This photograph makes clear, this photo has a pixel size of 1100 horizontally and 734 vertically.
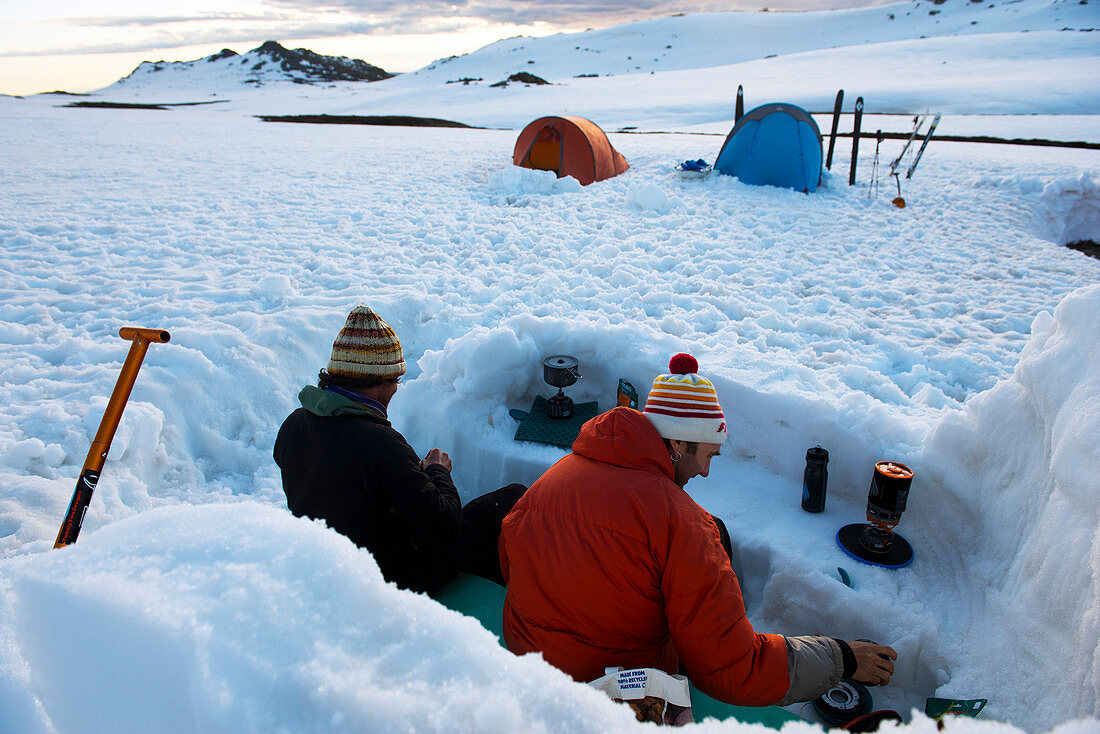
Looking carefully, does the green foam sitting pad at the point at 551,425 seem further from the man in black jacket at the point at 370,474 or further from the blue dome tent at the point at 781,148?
the blue dome tent at the point at 781,148

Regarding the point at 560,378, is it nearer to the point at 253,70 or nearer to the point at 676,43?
the point at 676,43

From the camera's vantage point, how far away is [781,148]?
363 inches

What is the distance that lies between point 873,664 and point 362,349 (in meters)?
2.04

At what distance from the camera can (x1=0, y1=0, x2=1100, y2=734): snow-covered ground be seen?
775mm

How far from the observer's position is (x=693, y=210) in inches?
330

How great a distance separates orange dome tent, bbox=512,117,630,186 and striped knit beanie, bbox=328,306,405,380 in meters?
8.17

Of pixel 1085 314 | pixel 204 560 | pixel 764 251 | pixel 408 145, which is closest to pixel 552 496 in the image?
pixel 204 560

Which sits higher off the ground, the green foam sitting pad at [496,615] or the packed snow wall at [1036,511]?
the packed snow wall at [1036,511]

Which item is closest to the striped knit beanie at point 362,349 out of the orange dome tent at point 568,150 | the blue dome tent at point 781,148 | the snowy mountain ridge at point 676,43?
the orange dome tent at point 568,150

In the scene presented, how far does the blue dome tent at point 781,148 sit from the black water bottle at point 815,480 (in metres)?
7.43

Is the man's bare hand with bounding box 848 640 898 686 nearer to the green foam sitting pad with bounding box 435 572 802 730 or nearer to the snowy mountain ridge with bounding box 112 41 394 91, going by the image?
the green foam sitting pad with bounding box 435 572 802 730

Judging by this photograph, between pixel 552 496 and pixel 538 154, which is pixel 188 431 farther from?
pixel 538 154

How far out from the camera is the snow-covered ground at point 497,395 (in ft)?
2.54

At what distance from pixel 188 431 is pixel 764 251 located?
576 cm
